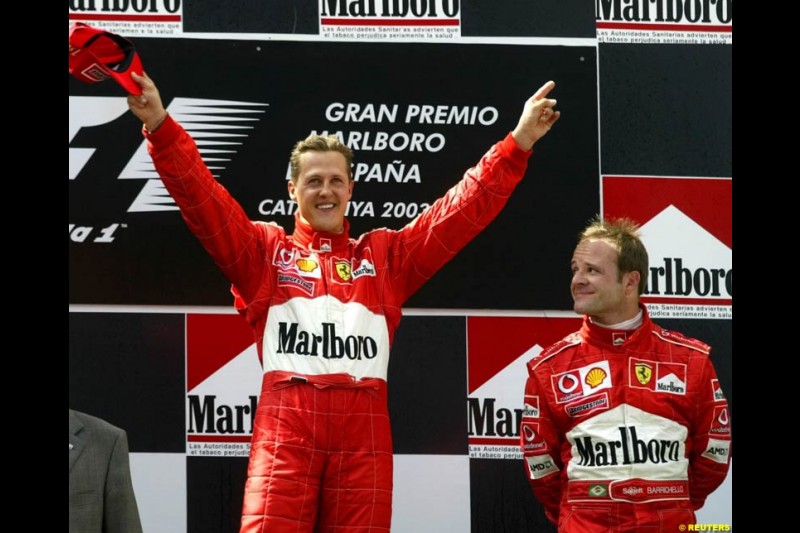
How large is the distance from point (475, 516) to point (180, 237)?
1.57 m

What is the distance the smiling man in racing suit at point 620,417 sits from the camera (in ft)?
12.4

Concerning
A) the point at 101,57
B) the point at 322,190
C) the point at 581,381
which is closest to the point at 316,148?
the point at 322,190

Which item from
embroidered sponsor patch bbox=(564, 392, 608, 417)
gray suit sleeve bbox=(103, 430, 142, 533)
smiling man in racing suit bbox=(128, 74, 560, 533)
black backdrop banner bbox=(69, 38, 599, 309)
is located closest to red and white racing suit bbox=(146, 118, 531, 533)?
smiling man in racing suit bbox=(128, 74, 560, 533)

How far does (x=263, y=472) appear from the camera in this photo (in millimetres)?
3680

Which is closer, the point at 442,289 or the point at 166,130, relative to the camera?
the point at 166,130

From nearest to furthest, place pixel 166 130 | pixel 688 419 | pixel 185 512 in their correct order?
pixel 166 130 < pixel 688 419 < pixel 185 512

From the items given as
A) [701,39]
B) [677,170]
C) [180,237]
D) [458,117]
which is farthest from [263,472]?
[701,39]

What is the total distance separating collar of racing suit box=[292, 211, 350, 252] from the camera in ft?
13.1

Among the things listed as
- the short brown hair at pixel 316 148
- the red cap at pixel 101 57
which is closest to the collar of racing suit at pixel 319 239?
the short brown hair at pixel 316 148

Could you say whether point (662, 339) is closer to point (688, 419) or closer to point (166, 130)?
point (688, 419)

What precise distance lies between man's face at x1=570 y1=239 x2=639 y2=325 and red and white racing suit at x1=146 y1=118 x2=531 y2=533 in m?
0.37

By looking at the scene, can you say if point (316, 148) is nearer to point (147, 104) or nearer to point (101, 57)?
point (147, 104)

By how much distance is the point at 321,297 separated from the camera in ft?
12.7

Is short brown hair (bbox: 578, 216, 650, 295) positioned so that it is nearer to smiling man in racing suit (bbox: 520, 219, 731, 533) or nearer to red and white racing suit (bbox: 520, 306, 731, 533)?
smiling man in racing suit (bbox: 520, 219, 731, 533)
